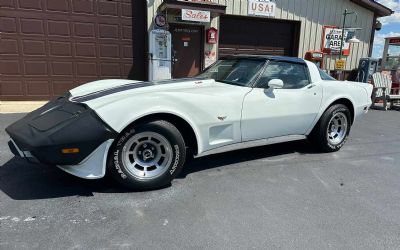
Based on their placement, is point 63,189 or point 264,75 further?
point 264,75

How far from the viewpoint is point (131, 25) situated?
912 cm

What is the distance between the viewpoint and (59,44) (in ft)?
28.1

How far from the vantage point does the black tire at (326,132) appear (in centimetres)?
471

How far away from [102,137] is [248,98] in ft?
5.83

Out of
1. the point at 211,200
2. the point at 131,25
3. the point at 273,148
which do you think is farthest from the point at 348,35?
the point at 211,200

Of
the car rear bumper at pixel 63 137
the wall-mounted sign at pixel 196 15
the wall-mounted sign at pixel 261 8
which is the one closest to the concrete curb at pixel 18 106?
the wall-mounted sign at pixel 196 15

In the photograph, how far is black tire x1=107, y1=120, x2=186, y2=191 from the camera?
3135 mm

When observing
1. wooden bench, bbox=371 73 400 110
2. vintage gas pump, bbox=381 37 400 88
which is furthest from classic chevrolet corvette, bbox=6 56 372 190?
vintage gas pump, bbox=381 37 400 88

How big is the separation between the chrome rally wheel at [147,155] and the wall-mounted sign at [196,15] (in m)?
6.20

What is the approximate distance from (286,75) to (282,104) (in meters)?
0.51

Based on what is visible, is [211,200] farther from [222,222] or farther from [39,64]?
[39,64]

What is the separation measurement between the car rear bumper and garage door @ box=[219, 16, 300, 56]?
26.1 feet

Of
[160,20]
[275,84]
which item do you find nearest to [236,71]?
[275,84]

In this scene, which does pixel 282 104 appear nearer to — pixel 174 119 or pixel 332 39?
pixel 174 119
